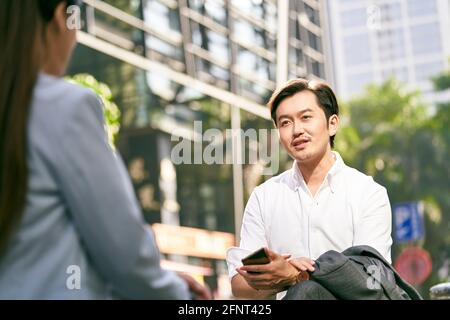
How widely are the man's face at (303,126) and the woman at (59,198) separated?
29.3 inches

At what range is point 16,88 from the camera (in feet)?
2.98

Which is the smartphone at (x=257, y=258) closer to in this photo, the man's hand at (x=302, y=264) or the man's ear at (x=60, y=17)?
the man's hand at (x=302, y=264)

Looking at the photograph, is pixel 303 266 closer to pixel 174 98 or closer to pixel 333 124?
pixel 333 124

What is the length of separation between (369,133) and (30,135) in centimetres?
1436

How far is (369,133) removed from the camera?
1497cm

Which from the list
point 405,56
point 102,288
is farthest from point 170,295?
point 405,56

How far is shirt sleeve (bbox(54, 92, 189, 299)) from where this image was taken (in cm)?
88

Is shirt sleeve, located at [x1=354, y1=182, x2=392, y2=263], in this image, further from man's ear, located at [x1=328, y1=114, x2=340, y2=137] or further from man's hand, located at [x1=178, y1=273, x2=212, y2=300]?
man's hand, located at [x1=178, y1=273, x2=212, y2=300]

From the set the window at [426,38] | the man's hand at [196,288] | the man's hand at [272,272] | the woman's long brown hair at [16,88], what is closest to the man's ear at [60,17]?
the woman's long brown hair at [16,88]

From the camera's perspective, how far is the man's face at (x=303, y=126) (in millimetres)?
1639

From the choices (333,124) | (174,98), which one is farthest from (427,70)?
(333,124)

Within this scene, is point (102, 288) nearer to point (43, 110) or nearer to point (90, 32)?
point (43, 110)

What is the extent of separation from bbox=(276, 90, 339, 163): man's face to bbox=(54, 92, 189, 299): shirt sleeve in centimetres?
76

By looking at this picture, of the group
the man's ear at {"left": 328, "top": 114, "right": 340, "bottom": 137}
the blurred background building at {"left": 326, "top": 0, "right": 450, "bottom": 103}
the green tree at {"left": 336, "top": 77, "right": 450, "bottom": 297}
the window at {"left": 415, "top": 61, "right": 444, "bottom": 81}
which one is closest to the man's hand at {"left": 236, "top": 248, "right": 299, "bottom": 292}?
the man's ear at {"left": 328, "top": 114, "right": 340, "bottom": 137}
